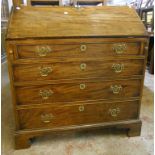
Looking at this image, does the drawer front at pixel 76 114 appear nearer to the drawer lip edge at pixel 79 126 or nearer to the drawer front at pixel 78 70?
the drawer lip edge at pixel 79 126

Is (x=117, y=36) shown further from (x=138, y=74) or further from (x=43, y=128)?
(x=43, y=128)

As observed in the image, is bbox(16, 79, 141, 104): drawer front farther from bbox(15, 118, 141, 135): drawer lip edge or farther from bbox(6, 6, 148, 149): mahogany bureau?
bbox(15, 118, 141, 135): drawer lip edge

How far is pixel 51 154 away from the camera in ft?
4.32

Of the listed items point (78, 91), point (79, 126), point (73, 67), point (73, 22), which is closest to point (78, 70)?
point (73, 67)

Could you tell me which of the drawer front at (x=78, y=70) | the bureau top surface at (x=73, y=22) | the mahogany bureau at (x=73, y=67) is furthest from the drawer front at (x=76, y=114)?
the bureau top surface at (x=73, y=22)

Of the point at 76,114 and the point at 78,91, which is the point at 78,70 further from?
the point at 76,114

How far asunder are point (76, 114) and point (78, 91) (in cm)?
19

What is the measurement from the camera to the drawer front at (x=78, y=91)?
1.25 meters

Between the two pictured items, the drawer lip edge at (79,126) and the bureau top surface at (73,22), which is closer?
the bureau top surface at (73,22)

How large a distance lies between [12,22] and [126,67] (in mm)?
818

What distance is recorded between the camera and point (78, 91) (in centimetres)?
131

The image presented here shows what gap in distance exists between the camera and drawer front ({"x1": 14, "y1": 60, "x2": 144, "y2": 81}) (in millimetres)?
1190

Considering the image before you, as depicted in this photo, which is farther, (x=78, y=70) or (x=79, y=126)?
(x=79, y=126)

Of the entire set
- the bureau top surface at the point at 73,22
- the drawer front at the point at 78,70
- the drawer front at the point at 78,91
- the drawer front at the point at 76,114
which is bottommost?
the drawer front at the point at 76,114
